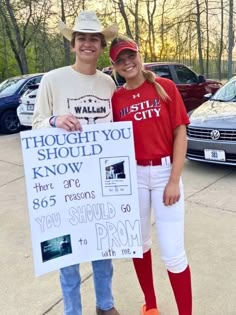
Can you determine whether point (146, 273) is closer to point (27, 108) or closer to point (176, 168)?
point (176, 168)

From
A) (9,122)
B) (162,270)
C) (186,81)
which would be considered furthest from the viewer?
(9,122)

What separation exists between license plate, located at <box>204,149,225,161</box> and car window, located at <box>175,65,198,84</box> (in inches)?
182

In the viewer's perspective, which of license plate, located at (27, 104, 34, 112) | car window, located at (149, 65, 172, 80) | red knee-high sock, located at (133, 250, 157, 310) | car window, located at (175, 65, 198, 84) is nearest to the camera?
red knee-high sock, located at (133, 250, 157, 310)

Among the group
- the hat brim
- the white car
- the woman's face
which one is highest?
the hat brim

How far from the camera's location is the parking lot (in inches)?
103

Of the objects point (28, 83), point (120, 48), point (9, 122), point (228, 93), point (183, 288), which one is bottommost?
point (183, 288)

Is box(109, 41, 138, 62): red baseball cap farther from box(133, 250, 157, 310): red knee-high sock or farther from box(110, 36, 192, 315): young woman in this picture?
box(133, 250, 157, 310): red knee-high sock

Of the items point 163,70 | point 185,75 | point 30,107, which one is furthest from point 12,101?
point 185,75

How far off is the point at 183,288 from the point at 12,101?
9.19 meters

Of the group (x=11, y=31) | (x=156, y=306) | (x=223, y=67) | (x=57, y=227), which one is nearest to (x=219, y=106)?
(x=156, y=306)

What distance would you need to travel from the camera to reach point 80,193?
2.08m

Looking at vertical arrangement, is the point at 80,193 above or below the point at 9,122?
above

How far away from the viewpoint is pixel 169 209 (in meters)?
2.12

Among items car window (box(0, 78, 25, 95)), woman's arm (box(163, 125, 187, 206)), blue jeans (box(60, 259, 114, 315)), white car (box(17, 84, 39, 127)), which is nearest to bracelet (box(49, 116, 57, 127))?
woman's arm (box(163, 125, 187, 206))
